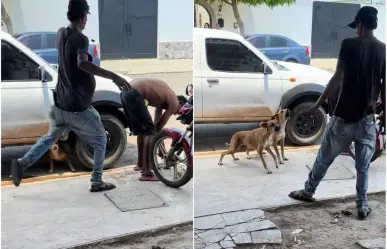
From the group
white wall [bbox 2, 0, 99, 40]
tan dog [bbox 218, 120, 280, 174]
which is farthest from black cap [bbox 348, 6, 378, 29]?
white wall [bbox 2, 0, 99, 40]

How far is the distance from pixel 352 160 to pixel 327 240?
45cm

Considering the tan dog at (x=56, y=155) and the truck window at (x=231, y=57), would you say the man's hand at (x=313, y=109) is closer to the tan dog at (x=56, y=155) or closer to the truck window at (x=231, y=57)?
the truck window at (x=231, y=57)

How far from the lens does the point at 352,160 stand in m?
2.73

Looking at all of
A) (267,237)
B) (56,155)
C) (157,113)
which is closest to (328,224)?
(267,237)

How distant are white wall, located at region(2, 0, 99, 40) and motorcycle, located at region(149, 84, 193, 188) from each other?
26.6 inches

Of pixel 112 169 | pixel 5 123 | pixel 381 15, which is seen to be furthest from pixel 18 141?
pixel 381 15

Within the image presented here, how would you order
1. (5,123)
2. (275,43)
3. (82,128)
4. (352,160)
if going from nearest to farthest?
(5,123) → (82,128) → (275,43) → (352,160)

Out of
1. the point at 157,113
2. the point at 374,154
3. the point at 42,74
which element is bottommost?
the point at 374,154

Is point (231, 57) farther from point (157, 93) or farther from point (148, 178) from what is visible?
point (148, 178)

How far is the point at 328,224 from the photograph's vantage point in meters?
2.73

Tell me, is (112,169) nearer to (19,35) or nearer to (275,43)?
(19,35)


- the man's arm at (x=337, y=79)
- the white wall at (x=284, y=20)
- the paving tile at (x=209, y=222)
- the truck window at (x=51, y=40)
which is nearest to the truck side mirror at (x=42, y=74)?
the truck window at (x=51, y=40)

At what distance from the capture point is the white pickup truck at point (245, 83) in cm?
238

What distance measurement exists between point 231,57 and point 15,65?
3.25 ft
